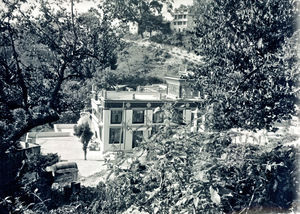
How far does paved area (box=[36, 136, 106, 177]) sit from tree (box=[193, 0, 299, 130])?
45.7ft

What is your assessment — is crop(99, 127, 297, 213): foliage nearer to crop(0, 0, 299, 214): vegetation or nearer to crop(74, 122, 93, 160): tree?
crop(0, 0, 299, 214): vegetation

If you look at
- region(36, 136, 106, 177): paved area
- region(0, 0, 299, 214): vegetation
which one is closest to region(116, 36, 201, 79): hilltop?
region(36, 136, 106, 177): paved area

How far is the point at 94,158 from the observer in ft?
83.6

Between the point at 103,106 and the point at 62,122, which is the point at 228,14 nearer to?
the point at 103,106

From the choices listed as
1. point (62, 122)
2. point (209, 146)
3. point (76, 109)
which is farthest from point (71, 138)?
point (209, 146)

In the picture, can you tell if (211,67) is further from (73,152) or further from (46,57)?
(73,152)

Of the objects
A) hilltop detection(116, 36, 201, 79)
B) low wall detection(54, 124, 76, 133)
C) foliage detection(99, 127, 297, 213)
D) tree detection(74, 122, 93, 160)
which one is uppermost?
hilltop detection(116, 36, 201, 79)

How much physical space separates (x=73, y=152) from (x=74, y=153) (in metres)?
0.37

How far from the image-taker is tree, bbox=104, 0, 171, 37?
32.4 feet

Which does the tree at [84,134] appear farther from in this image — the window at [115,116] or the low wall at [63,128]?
the low wall at [63,128]

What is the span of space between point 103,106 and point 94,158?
4635 millimetres

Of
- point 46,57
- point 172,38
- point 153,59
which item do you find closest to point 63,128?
point 46,57

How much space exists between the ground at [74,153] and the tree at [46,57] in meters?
9.96

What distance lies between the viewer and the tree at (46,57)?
871 cm
